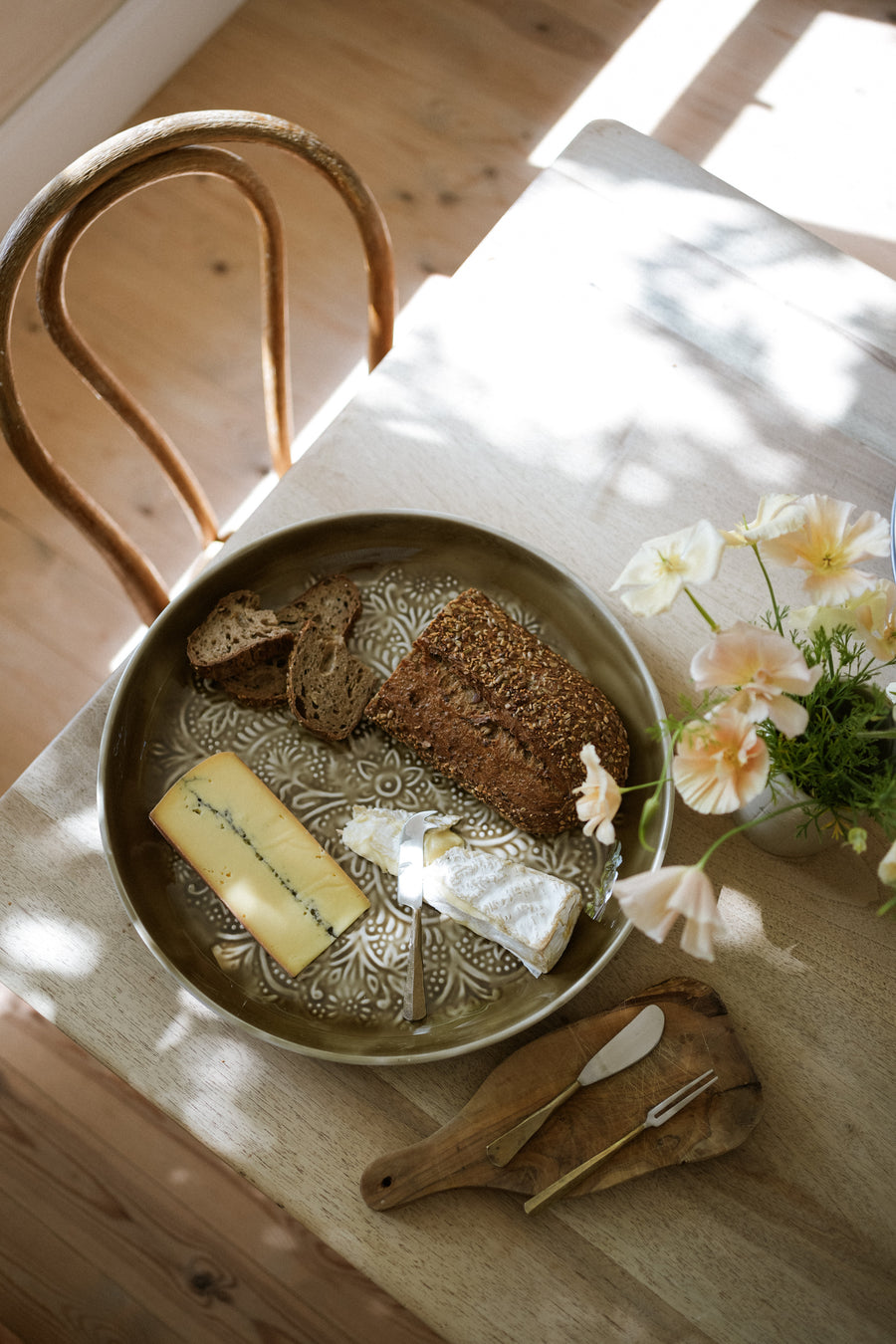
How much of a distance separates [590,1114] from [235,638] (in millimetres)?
520

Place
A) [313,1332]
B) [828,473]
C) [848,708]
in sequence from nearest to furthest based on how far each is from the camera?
[848,708]
[828,473]
[313,1332]

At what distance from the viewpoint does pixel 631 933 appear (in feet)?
2.65

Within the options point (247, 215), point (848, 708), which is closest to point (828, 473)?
point (848, 708)

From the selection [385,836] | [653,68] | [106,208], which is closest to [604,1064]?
[385,836]

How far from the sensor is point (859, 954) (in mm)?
808

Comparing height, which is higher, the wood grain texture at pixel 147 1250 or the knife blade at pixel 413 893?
the knife blade at pixel 413 893

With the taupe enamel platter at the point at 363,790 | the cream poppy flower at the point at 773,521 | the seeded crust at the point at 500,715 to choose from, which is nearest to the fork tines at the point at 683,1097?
the taupe enamel platter at the point at 363,790

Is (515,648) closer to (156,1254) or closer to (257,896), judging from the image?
(257,896)

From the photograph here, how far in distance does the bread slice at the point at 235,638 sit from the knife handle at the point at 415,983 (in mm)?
286

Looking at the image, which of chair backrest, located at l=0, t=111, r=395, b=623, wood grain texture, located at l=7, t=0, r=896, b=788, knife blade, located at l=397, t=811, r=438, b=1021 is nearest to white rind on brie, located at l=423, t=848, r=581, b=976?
knife blade, located at l=397, t=811, r=438, b=1021

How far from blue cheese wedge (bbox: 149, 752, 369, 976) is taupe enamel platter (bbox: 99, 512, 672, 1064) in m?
0.02

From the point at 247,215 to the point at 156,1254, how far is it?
6.84ft

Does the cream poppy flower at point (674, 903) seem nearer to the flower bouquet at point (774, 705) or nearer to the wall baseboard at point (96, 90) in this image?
the flower bouquet at point (774, 705)

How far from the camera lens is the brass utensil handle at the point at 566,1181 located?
730mm
